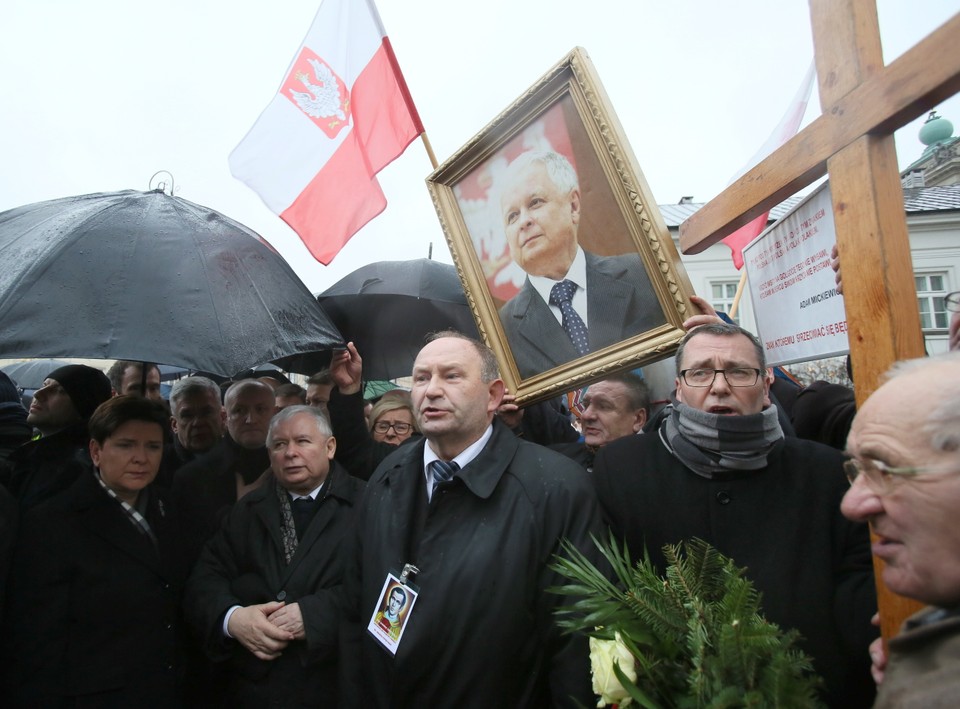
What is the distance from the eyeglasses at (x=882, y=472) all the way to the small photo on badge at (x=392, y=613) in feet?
4.64

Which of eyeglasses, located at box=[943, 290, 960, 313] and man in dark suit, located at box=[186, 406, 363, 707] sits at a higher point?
eyeglasses, located at box=[943, 290, 960, 313]

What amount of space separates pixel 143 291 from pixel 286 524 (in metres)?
1.23

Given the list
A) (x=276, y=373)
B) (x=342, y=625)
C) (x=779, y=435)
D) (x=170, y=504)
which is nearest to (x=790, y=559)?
(x=779, y=435)

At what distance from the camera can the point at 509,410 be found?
2.83m

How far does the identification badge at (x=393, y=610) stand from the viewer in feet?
7.06

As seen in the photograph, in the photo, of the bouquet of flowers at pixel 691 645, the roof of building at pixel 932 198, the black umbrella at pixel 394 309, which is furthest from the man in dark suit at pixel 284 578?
the roof of building at pixel 932 198

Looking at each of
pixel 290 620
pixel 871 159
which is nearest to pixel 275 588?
pixel 290 620

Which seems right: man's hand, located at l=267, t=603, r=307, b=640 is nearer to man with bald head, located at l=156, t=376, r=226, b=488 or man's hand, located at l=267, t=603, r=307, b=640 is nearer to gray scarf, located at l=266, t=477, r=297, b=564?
gray scarf, located at l=266, t=477, r=297, b=564

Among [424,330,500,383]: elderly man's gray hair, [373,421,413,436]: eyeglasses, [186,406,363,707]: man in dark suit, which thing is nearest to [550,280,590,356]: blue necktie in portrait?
[424,330,500,383]: elderly man's gray hair

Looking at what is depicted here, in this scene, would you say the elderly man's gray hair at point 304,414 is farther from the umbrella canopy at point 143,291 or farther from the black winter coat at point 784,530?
the black winter coat at point 784,530

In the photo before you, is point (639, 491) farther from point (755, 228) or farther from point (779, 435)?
point (755, 228)

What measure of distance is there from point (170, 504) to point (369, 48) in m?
2.69

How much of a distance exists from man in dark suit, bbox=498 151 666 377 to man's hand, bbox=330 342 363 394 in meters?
0.92

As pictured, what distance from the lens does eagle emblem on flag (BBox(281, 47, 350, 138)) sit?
3867 mm
